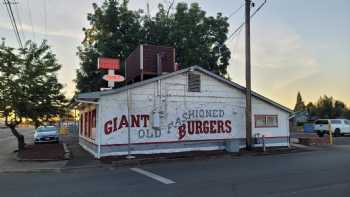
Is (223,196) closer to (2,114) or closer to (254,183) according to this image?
(254,183)

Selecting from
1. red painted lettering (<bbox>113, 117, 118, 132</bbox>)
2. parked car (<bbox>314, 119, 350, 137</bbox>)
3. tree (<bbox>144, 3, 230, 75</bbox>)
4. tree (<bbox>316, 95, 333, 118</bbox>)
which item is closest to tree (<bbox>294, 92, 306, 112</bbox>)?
tree (<bbox>316, 95, 333, 118</bbox>)

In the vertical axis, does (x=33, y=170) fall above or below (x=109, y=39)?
below

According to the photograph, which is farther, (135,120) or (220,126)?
(220,126)

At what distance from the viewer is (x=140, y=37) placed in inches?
1315

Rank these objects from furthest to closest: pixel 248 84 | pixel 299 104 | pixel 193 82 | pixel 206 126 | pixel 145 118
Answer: pixel 299 104 < pixel 248 84 < pixel 206 126 < pixel 193 82 < pixel 145 118

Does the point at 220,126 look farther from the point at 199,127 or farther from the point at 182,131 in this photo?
the point at 182,131

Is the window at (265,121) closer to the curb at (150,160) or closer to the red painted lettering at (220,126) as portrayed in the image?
the red painted lettering at (220,126)

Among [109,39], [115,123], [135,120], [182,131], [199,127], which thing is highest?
[109,39]

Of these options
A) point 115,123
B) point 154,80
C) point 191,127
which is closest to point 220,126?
point 191,127

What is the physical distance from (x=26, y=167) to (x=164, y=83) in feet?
25.6

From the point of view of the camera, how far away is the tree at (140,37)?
33.0 m

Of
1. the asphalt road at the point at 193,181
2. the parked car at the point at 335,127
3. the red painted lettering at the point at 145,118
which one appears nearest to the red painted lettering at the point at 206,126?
the red painted lettering at the point at 145,118

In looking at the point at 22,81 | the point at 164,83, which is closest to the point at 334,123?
the point at 164,83

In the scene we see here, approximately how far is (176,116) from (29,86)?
889 cm
